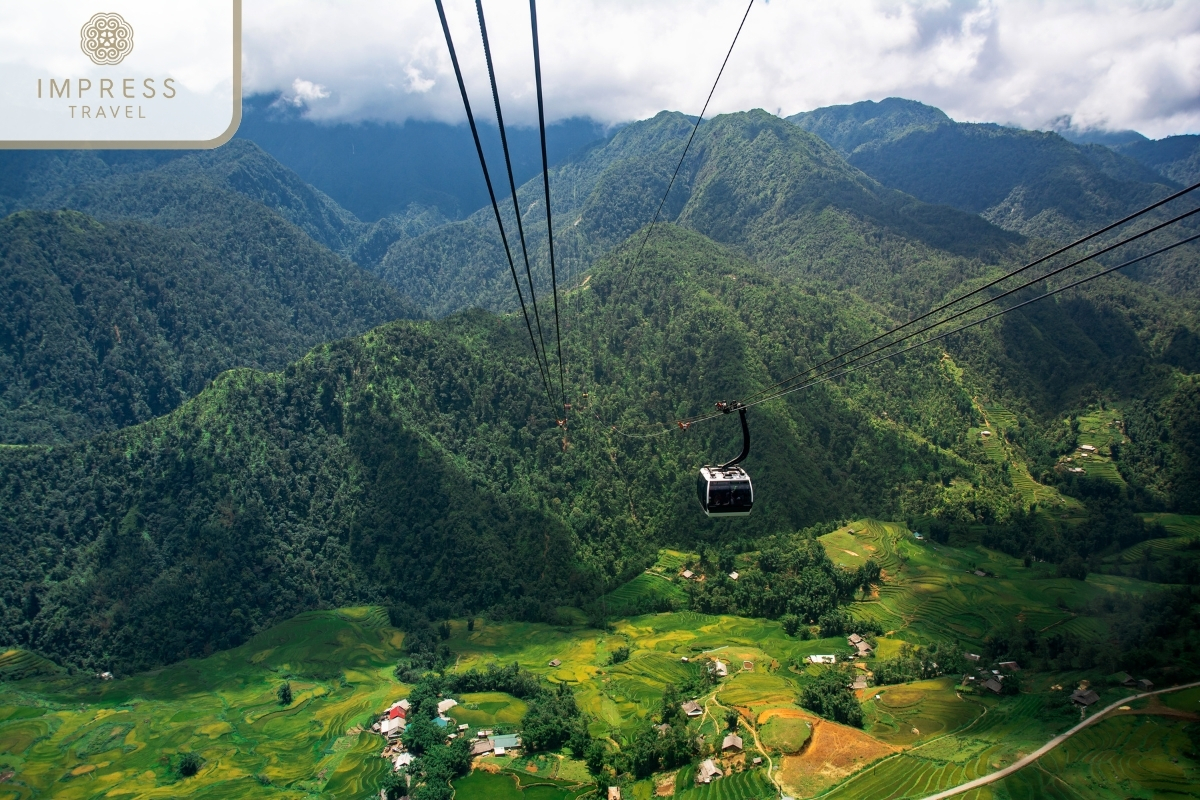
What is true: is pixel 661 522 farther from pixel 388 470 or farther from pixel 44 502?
pixel 44 502

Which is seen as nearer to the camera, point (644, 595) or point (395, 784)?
point (395, 784)

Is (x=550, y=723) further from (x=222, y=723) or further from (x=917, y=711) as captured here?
(x=222, y=723)

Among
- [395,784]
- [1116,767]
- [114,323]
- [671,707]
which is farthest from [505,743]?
[114,323]

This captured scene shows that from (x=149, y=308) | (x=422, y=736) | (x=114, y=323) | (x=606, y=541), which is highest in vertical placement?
(x=149, y=308)

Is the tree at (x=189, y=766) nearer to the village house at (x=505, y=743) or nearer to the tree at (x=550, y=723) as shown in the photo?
the village house at (x=505, y=743)

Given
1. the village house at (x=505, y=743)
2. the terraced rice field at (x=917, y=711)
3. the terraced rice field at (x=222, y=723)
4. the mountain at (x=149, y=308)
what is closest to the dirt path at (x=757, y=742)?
the terraced rice field at (x=917, y=711)

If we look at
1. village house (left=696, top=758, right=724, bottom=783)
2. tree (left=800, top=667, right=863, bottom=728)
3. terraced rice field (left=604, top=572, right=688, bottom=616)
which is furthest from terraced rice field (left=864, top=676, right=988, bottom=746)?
terraced rice field (left=604, top=572, right=688, bottom=616)

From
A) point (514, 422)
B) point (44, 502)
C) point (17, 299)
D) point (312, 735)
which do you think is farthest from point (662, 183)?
point (312, 735)
